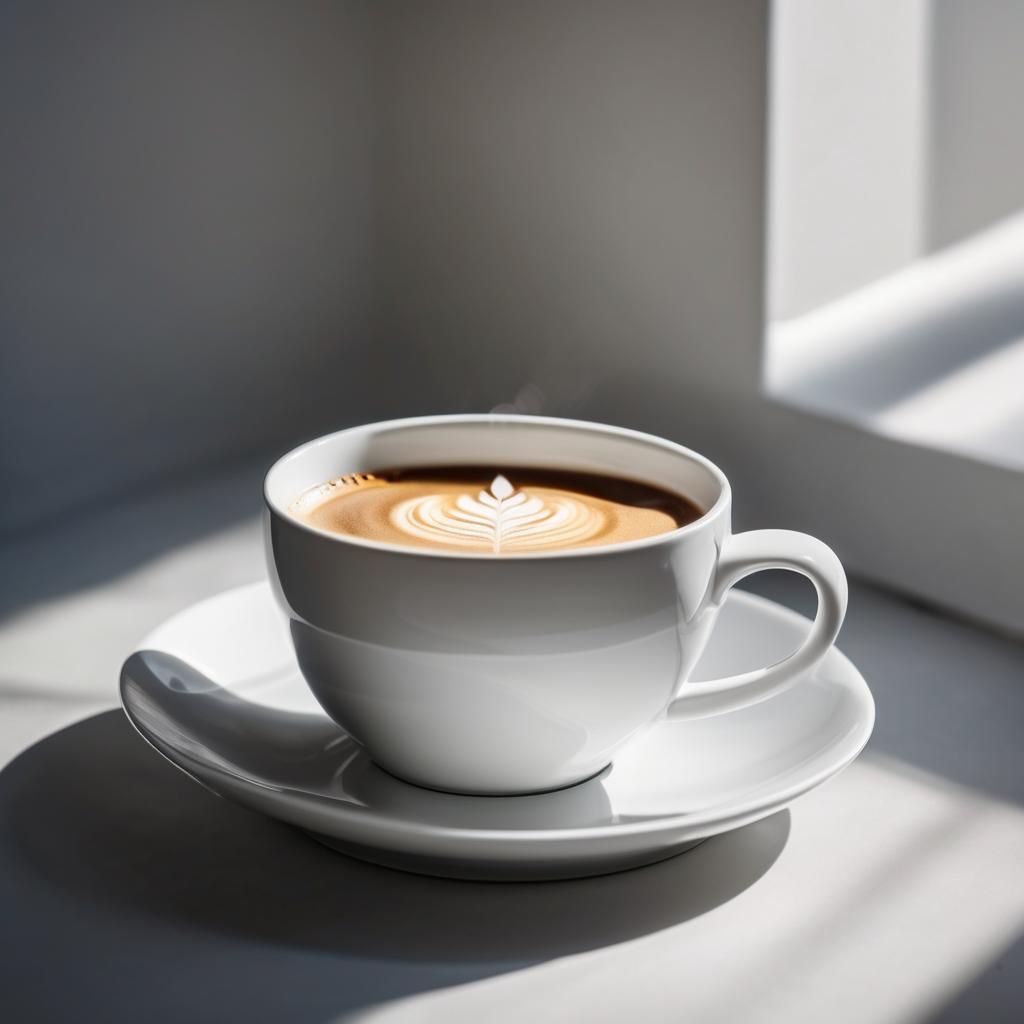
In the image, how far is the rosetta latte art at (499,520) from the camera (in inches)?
24.8

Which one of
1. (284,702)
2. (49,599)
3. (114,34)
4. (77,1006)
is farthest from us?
(114,34)

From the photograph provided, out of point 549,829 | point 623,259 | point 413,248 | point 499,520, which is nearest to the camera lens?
point 549,829

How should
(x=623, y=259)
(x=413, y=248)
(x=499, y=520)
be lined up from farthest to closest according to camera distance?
(x=413, y=248), (x=623, y=259), (x=499, y=520)

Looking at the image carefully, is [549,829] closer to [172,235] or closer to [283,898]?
[283,898]

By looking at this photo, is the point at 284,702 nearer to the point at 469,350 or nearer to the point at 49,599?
the point at 49,599

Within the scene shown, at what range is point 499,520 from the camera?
25.8 inches

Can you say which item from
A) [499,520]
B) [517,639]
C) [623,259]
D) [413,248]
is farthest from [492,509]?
[413,248]

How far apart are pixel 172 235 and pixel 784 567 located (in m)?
0.71

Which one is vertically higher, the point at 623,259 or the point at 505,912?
the point at 623,259

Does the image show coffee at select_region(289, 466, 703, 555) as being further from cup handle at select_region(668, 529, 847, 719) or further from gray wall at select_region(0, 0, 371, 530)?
gray wall at select_region(0, 0, 371, 530)

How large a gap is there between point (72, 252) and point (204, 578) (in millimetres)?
297

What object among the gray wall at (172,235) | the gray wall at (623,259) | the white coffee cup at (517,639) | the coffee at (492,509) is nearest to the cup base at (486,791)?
the white coffee cup at (517,639)

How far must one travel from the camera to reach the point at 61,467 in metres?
1.09

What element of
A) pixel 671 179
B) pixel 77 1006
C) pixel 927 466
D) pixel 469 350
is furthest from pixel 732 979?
pixel 469 350
